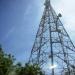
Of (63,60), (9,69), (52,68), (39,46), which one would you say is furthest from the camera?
(39,46)

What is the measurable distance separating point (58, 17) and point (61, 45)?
7.64 m

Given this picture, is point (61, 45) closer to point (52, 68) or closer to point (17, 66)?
point (52, 68)

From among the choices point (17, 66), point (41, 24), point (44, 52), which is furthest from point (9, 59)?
point (41, 24)

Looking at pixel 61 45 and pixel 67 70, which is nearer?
pixel 67 70

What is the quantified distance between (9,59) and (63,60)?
73.6 ft

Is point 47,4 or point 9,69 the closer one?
point 9,69

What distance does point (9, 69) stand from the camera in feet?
138

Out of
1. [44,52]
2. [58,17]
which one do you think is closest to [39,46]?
[44,52]

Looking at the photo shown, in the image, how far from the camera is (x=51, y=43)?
213 ft

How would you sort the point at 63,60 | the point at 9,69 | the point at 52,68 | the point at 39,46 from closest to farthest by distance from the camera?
1. the point at 9,69
2. the point at 52,68
3. the point at 63,60
4. the point at 39,46

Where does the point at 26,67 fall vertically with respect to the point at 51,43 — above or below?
below

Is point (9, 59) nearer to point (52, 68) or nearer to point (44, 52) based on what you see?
point (52, 68)

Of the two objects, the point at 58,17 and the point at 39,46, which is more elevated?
the point at 58,17

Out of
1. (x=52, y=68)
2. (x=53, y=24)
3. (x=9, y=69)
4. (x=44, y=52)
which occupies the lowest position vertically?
(x=9, y=69)
